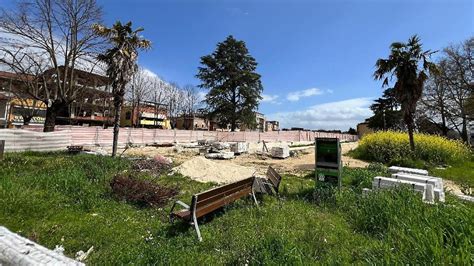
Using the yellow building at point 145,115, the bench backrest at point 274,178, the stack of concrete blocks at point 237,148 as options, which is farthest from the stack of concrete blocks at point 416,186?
the yellow building at point 145,115

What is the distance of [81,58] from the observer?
2181cm

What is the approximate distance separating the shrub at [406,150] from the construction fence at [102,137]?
12.5m

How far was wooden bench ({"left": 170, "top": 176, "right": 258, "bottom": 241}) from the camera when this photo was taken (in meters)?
4.23

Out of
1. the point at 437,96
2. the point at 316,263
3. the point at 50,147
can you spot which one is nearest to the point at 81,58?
the point at 50,147

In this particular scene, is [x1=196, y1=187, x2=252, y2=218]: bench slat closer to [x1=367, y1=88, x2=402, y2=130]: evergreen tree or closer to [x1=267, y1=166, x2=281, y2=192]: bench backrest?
[x1=267, y1=166, x2=281, y2=192]: bench backrest

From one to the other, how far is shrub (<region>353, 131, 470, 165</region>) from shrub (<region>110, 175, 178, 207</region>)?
45.3ft

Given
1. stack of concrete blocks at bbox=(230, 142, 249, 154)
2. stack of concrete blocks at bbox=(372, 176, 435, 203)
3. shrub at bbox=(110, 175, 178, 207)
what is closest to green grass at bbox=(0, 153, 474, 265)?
shrub at bbox=(110, 175, 178, 207)

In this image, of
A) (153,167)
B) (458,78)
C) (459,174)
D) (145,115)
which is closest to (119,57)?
(153,167)

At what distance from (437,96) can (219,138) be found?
29809mm

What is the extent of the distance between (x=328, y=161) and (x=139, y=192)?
16.5 ft

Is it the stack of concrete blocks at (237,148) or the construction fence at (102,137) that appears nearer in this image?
the construction fence at (102,137)

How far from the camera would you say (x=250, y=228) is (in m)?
4.55

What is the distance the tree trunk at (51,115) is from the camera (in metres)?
19.7

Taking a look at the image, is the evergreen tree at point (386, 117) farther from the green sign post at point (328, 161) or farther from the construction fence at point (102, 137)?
the green sign post at point (328, 161)
